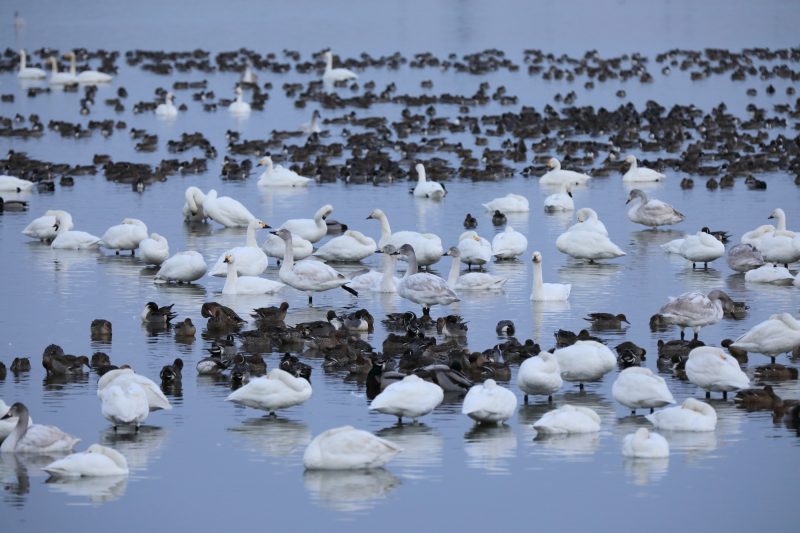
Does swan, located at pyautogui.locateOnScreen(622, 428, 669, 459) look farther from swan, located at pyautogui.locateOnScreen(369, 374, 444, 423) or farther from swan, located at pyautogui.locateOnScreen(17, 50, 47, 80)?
swan, located at pyautogui.locateOnScreen(17, 50, 47, 80)

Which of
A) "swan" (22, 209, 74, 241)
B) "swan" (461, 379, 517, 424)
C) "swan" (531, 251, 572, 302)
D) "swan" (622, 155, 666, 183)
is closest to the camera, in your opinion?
"swan" (461, 379, 517, 424)

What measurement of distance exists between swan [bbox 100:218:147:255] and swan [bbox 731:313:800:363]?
11410 mm

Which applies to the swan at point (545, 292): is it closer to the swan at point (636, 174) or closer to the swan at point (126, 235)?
the swan at point (126, 235)

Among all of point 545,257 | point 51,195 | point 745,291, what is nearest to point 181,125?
point 51,195

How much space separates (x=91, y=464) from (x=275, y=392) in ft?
7.51

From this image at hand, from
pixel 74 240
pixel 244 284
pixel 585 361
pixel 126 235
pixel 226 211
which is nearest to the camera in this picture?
pixel 585 361

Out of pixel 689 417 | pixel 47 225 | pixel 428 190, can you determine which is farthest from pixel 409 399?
pixel 428 190

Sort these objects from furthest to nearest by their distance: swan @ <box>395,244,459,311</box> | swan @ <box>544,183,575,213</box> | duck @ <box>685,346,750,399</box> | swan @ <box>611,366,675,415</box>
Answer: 1. swan @ <box>544,183,575,213</box>
2. swan @ <box>395,244,459,311</box>
3. duck @ <box>685,346,750,399</box>
4. swan @ <box>611,366,675,415</box>

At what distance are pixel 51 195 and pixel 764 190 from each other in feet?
48.2

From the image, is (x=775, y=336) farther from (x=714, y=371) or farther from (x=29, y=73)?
(x=29, y=73)

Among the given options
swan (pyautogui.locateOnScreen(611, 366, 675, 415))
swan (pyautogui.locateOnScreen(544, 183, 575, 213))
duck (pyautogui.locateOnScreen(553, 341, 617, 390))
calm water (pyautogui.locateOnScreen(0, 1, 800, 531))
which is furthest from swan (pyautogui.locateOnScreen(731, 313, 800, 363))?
swan (pyautogui.locateOnScreen(544, 183, 575, 213))

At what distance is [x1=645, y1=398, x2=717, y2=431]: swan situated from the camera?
45.7 ft

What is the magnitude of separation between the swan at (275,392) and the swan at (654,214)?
44.5 ft

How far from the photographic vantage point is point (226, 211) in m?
27.4
